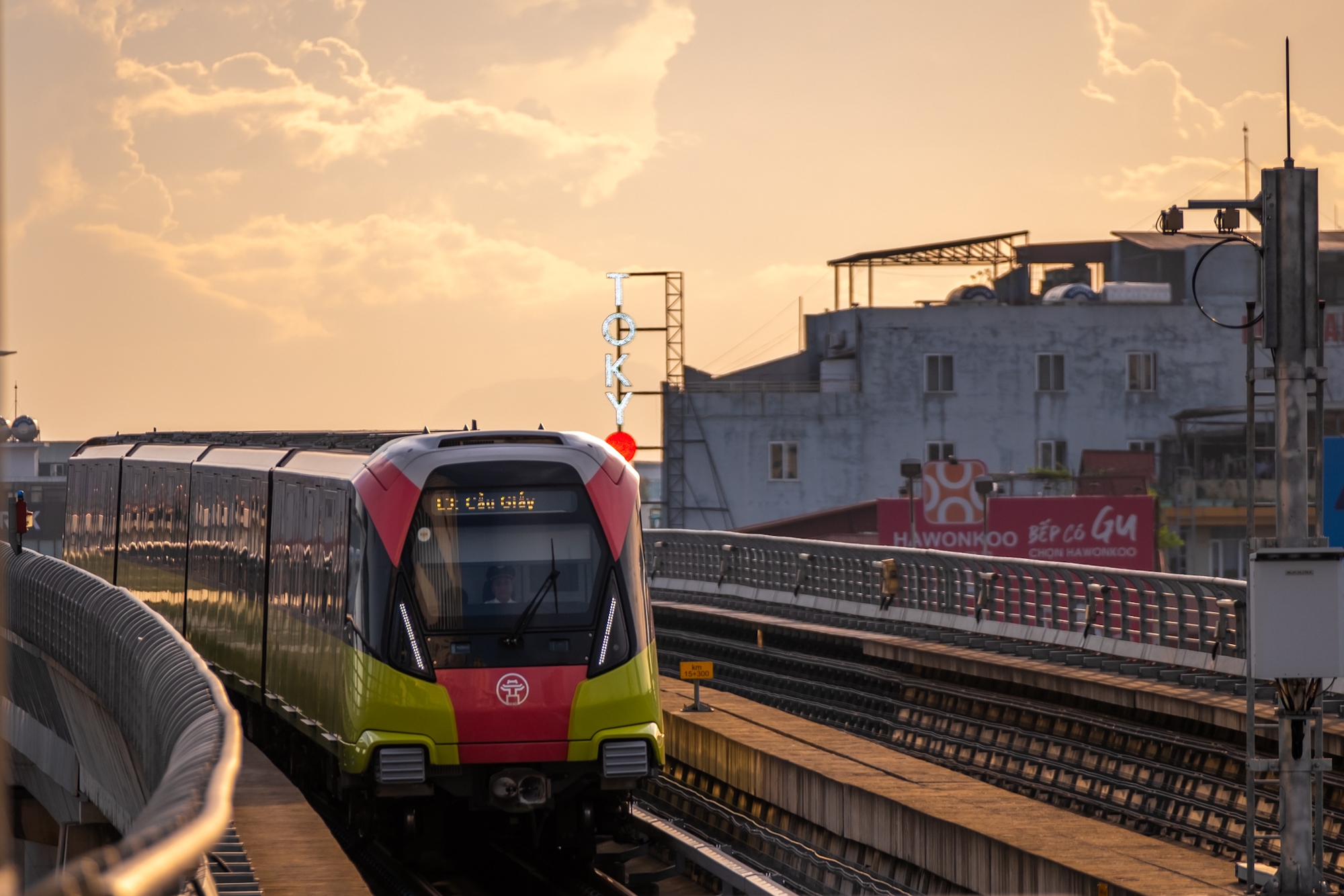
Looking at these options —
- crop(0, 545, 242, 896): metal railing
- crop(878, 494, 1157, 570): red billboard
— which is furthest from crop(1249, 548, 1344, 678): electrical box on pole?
crop(878, 494, 1157, 570): red billboard

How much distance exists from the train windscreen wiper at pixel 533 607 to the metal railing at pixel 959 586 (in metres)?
7.69

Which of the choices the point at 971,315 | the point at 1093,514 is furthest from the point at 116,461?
the point at 971,315

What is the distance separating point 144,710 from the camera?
1318 cm

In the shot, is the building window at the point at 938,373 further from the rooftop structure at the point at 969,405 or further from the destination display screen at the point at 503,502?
the destination display screen at the point at 503,502

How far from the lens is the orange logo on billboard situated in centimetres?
5466

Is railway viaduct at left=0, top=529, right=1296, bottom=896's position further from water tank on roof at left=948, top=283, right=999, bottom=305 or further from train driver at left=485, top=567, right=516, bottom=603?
water tank on roof at left=948, top=283, right=999, bottom=305

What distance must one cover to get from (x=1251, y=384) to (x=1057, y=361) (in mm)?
56397

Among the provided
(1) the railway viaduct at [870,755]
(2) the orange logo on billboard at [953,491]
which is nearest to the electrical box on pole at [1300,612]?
(1) the railway viaduct at [870,755]

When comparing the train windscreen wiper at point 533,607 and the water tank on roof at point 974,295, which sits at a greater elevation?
the water tank on roof at point 974,295

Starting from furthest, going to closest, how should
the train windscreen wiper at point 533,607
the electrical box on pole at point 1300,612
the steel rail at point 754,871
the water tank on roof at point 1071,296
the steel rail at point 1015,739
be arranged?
the water tank on roof at point 1071,296 → the steel rail at point 1015,739 → the train windscreen wiper at point 533,607 → the steel rail at point 754,871 → the electrical box on pole at point 1300,612

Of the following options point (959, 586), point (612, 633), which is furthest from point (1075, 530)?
point (612, 633)

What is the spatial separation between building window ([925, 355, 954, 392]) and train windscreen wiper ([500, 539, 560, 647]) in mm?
54279

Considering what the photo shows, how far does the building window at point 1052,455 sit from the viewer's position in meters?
69.4

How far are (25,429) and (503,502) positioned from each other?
3416 inches
